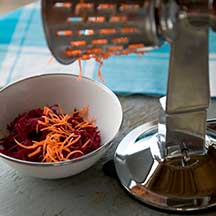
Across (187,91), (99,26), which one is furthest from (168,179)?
(99,26)

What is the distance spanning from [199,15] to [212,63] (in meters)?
0.39

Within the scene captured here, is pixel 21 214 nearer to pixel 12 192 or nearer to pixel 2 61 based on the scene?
pixel 12 192

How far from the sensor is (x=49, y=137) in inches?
29.3

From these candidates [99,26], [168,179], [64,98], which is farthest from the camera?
[64,98]

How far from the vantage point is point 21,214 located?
2.31ft

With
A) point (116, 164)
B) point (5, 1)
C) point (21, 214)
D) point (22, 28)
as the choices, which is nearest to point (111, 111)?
point (116, 164)

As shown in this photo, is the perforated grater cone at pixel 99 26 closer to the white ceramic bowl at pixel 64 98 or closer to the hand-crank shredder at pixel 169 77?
the hand-crank shredder at pixel 169 77

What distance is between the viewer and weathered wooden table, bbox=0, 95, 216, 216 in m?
0.71

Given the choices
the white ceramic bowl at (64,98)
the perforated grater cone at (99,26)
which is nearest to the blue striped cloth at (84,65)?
the white ceramic bowl at (64,98)

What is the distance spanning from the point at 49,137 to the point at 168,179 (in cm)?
16

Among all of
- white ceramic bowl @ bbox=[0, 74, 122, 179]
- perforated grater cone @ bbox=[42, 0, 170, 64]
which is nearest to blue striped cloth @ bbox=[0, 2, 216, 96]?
white ceramic bowl @ bbox=[0, 74, 122, 179]

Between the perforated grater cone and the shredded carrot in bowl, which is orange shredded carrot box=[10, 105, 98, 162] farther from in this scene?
the perforated grater cone

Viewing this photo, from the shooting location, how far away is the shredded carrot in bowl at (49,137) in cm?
73

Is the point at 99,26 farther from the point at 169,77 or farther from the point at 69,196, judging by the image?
the point at 69,196
